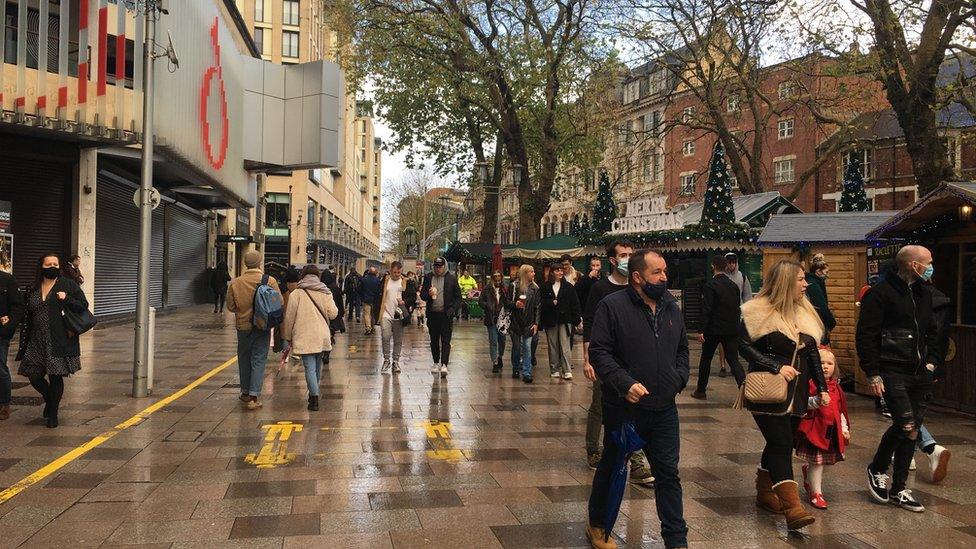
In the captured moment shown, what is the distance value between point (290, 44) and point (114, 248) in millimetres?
39343

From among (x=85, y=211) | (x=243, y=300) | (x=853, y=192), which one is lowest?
(x=243, y=300)

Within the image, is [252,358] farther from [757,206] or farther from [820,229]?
[757,206]

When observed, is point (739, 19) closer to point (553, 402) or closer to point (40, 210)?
point (553, 402)

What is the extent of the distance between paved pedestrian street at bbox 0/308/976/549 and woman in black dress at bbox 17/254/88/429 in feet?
1.38

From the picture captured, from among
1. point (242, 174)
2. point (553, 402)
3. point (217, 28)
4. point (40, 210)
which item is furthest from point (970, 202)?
point (242, 174)

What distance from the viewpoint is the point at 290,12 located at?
5631cm

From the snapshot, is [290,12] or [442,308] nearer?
[442,308]

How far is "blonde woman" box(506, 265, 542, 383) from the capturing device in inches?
436

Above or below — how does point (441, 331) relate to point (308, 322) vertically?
below

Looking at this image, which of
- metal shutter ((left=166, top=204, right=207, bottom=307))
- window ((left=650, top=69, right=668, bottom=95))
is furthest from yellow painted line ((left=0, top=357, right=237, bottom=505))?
window ((left=650, top=69, right=668, bottom=95))

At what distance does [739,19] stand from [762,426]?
16.3 metres

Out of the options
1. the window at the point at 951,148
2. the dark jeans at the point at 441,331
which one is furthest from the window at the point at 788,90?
the dark jeans at the point at 441,331

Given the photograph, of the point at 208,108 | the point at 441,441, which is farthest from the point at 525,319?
the point at 208,108

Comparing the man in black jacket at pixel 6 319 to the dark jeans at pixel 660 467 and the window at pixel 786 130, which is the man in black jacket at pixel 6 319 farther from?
the window at pixel 786 130
